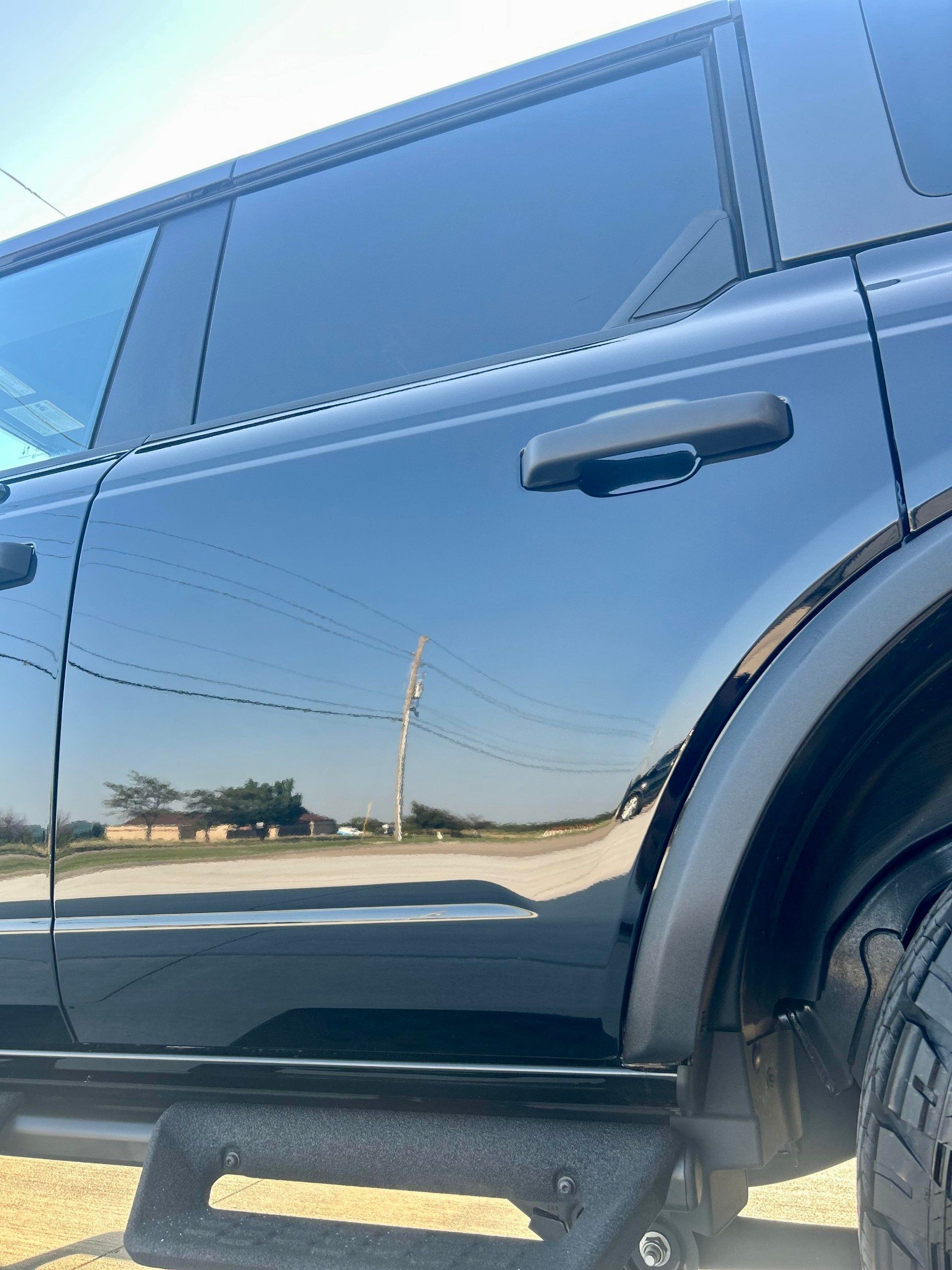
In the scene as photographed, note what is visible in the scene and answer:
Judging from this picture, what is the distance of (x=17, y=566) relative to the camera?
1.39 metres

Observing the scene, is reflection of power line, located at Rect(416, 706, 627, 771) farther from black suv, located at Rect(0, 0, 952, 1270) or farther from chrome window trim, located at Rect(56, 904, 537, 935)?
chrome window trim, located at Rect(56, 904, 537, 935)

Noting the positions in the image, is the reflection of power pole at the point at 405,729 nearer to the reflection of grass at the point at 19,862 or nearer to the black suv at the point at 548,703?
the black suv at the point at 548,703

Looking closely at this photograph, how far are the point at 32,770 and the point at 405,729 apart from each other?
60 centimetres

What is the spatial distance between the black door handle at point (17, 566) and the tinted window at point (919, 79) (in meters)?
1.31

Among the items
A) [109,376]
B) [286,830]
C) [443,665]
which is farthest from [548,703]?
[109,376]

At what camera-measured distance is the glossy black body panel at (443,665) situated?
3.21 ft

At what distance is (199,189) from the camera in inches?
66.6

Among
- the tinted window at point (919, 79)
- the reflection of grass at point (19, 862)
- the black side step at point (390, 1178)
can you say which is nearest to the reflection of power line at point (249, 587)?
the reflection of grass at point (19, 862)

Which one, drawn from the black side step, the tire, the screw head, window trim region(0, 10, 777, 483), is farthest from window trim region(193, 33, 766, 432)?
the screw head

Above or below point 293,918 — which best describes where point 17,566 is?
above

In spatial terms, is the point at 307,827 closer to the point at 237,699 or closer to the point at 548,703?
the point at 237,699

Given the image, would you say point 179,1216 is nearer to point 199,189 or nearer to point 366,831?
point 366,831

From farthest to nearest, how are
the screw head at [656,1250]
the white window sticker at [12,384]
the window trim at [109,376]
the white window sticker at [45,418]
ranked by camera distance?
the white window sticker at [12,384]
the white window sticker at [45,418]
the window trim at [109,376]
the screw head at [656,1250]

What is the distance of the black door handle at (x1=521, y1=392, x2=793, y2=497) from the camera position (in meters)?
0.99
